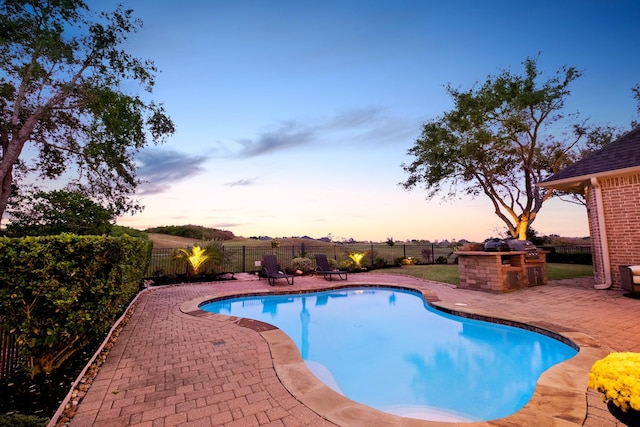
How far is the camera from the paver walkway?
2662mm

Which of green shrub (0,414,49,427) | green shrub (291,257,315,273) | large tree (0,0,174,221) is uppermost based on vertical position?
large tree (0,0,174,221)

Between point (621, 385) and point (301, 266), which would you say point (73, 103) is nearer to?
point (301, 266)

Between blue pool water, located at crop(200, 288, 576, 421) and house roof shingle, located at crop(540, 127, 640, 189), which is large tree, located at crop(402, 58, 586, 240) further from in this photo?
blue pool water, located at crop(200, 288, 576, 421)

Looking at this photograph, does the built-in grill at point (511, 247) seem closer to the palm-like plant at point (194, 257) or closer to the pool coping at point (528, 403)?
the pool coping at point (528, 403)

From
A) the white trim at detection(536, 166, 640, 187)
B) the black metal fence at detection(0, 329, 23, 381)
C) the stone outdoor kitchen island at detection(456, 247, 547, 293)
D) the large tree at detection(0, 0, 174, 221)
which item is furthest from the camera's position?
the large tree at detection(0, 0, 174, 221)

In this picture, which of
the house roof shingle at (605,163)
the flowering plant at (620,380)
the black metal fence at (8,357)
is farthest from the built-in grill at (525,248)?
the black metal fence at (8,357)

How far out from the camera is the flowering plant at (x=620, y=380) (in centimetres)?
168

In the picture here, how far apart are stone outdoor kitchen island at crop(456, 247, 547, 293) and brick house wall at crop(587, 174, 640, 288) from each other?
1681 mm

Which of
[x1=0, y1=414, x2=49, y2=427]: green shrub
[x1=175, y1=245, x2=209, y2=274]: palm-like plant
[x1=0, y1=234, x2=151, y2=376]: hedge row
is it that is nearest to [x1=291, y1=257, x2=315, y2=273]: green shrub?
[x1=175, y1=245, x2=209, y2=274]: palm-like plant

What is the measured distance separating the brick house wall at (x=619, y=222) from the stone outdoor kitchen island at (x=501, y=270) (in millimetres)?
1681

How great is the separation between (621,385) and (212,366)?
12.9 ft

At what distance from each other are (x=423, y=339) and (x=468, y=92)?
56.5ft

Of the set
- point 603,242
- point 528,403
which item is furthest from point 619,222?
point 528,403

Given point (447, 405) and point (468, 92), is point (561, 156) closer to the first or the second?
point (468, 92)
